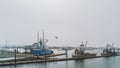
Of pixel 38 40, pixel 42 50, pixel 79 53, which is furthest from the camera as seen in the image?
pixel 38 40

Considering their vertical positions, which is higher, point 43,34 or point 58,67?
point 43,34

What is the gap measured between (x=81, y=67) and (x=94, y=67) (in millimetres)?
2457

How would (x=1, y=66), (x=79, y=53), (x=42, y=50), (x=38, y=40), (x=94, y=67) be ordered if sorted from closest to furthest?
(x=1, y=66), (x=94, y=67), (x=79, y=53), (x=42, y=50), (x=38, y=40)

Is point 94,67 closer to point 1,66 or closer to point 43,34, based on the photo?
point 1,66

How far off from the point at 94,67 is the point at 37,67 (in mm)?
10448

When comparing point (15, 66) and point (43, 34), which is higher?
point (43, 34)

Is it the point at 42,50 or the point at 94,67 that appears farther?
the point at 42,50

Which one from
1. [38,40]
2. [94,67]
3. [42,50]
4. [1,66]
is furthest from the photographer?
[38,40]

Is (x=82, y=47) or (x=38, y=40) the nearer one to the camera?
Result: (x=82, y=47)

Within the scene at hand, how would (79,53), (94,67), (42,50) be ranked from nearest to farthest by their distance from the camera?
(94,67)
(79,53)
(42,50)

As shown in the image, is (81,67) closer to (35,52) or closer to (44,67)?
(44,67)

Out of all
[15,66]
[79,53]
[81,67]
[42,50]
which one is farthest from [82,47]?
[15,66]

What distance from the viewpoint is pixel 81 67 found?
1645 inches

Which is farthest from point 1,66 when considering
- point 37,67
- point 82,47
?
point 82,47
